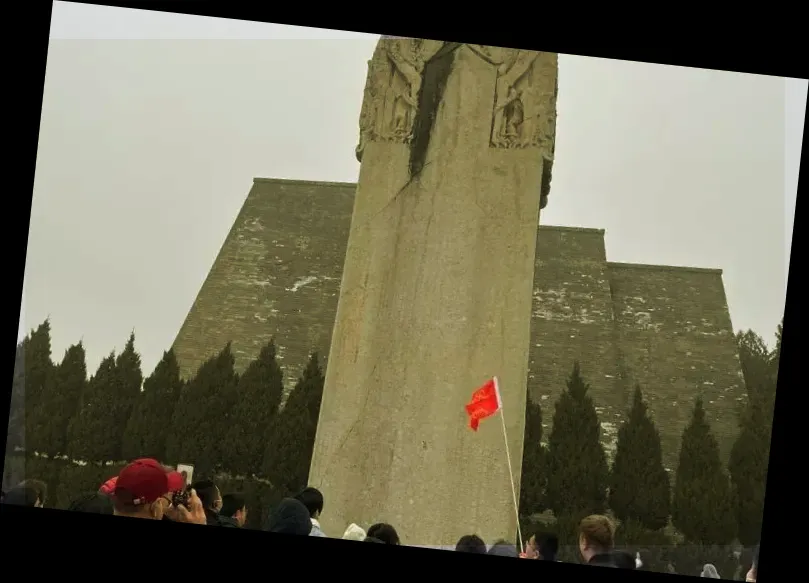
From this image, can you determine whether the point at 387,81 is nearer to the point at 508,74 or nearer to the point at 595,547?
the point at 508,74

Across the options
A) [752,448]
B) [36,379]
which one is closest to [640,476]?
[752,448]

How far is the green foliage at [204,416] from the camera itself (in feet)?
44.8

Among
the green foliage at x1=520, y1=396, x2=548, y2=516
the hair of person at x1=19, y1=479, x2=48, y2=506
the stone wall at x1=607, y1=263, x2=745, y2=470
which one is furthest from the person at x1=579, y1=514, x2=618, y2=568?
the stone wall at x1=607, y1=263, x2=745, y2=470

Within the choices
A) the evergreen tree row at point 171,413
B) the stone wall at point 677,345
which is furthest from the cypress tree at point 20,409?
the stone wall at point 677,345

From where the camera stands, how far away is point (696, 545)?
13578 millimetres

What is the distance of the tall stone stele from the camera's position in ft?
15.1

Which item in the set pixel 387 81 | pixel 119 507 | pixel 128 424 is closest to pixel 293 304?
pixel 128 424

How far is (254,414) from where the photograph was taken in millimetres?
14133

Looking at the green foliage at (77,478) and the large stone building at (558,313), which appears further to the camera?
the large stone building at (558,313)

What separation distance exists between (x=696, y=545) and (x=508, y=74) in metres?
10.4

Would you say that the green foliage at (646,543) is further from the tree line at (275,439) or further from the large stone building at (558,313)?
the large stone building at (558,313)

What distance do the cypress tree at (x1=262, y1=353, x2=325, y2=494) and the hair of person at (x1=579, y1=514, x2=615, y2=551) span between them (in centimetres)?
1049

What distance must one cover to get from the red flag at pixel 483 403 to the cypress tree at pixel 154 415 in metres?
10.1

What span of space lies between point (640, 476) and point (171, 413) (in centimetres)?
731
